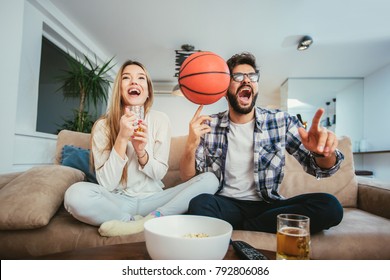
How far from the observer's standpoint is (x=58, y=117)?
3869mm

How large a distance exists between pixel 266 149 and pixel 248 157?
12 cm

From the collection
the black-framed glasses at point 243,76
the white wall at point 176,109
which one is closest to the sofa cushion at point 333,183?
the black-framed glasses at point 243,76

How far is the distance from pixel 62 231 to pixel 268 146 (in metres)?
1.26

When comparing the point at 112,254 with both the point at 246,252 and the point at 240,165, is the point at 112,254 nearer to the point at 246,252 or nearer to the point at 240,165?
the point at 246,252

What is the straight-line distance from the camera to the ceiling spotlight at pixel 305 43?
13.3 feet

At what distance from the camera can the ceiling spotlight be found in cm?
405

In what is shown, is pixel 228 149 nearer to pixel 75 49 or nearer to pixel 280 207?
pixel 280 207

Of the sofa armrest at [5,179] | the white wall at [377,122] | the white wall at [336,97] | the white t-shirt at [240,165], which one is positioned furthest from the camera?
the white wall at [336,97]

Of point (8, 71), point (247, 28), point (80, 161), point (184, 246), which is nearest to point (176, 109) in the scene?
point (247, 28)

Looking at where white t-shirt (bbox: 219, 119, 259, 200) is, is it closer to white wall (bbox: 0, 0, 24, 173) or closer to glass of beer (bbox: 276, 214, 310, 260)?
glass of beer (bbox: 276, 214, 310, 260)

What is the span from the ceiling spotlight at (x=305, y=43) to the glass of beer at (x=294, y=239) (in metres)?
4.05

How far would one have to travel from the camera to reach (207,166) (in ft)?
5.78

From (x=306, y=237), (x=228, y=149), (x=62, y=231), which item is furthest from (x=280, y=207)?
(x=62, y=231)

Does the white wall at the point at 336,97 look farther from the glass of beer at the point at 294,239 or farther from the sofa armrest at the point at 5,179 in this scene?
the glass of beer at the point at 294,239
